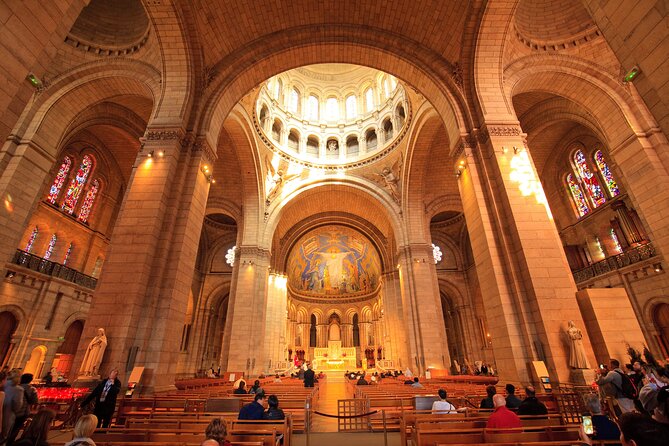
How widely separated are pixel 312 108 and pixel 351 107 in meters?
3.16

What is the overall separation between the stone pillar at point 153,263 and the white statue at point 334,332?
27550mm

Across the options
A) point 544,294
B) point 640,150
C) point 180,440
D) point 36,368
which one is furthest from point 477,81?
point 36,368

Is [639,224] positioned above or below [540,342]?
above

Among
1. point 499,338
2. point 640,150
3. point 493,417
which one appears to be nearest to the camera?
point 493,417

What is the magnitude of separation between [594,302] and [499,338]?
232cm

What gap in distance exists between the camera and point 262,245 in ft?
62.9

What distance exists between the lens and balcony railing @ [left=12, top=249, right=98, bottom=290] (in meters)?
12.9

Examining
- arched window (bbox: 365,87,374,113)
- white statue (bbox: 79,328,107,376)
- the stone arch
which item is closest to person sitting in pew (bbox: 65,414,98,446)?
white statue (bbox: 79,328,107,376)

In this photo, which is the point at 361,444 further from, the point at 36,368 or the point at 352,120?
the point at 352,120

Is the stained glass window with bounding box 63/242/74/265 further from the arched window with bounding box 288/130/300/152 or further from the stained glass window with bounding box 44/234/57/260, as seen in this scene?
the arched window with bounding box 288/130/300/152

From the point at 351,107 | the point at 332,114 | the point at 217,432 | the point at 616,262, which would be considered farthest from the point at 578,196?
the point at 217,432

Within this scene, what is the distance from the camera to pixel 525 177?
28.6 feet

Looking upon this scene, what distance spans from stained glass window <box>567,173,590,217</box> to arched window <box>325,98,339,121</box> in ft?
53.0

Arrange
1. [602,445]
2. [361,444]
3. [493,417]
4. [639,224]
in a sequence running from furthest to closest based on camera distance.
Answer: [639,224]
[361,444]
[493,417]
[602,445]
